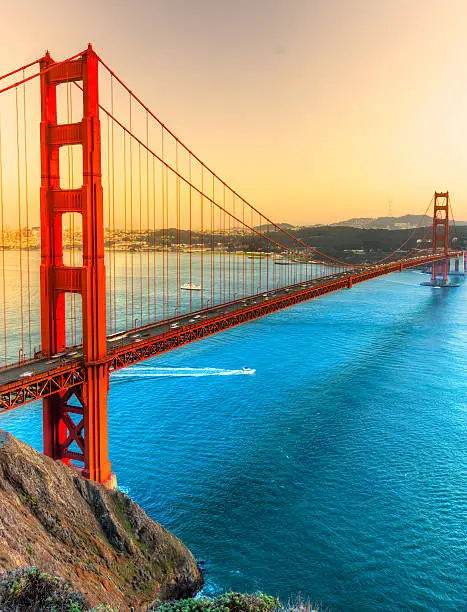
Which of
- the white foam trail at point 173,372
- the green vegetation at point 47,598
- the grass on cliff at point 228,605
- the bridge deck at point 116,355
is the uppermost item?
the bridge deck at point 116,355

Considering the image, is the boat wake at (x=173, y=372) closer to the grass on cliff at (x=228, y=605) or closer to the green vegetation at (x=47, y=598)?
the grass on cliff at (x=228, y=605)

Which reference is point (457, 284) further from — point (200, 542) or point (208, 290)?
point (200, 542)

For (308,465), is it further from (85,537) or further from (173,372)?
(173,372)

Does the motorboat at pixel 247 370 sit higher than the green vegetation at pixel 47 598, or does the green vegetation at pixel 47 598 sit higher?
the green vegetation at pixel 47 598

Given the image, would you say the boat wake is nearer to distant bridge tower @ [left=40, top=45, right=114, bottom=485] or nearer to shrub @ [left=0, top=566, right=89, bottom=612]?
distant bridge tower @ [left=40, top=45, right=114, bottom=485]

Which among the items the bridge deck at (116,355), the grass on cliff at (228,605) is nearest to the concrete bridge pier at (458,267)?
the bridge deck at (116,355)

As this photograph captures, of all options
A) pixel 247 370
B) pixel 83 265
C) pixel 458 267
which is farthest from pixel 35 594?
pixel 458 267

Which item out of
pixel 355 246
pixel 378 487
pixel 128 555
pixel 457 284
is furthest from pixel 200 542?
pixel 355 246
